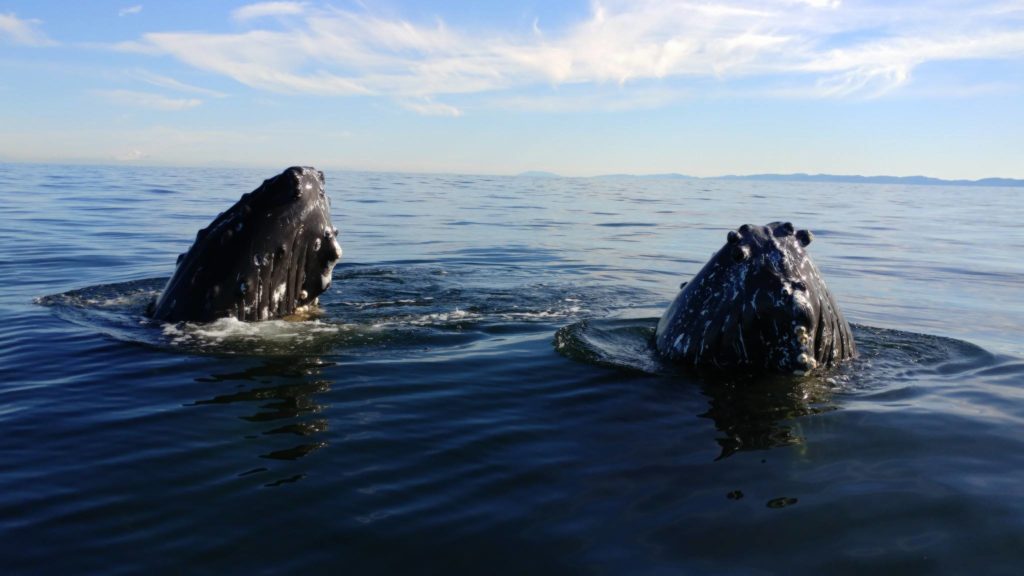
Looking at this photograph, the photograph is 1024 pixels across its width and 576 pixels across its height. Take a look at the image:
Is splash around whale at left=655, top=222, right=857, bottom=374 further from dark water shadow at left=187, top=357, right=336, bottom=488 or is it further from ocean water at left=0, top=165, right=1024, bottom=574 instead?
dark water shadow at left=187, top=357, right=336, bottom=488

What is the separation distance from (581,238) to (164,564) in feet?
57.2

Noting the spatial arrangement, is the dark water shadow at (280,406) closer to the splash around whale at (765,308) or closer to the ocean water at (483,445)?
the ocean water at (483,445)

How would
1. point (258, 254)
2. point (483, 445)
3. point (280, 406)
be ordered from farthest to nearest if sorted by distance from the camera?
point (258, 254) → point (280, 406) → point (483, 445)

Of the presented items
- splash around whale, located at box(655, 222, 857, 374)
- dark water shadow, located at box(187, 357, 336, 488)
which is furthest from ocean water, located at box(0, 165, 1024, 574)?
splash around whale, located at box(655, 222, 857, 374)

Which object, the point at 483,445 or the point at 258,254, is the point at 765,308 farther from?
the point at 258,254

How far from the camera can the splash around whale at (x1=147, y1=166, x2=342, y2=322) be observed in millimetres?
7004

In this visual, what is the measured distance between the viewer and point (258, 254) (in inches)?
275

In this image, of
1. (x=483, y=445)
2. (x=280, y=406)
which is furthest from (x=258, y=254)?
(x=483, y=445)

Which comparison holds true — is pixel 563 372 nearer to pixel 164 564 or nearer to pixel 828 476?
pixel 828 476

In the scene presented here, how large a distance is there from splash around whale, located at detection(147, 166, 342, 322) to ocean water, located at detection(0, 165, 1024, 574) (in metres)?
0.23

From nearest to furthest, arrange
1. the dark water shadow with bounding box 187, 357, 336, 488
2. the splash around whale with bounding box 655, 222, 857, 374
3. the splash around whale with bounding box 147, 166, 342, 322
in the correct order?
the dark water shadow with bounding box 187, 357, 336, 488
the splash around whale with bounding box 655, 222, 857, 374
the splash around whale with bounding box 147, 166, 342, 322

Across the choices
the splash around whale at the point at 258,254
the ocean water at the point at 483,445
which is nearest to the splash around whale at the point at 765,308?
the ocean water at the point at 483,445

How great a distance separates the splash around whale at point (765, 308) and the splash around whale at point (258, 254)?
3274mm

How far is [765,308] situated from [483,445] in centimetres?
233
